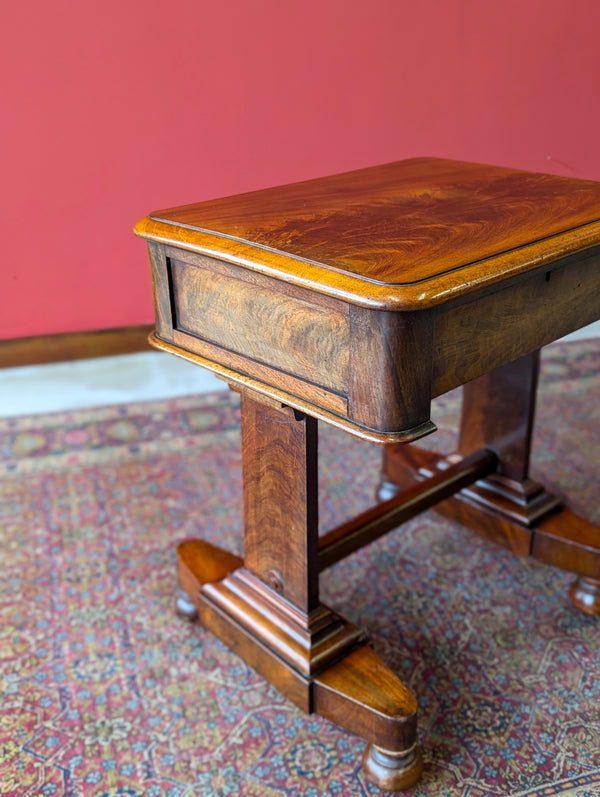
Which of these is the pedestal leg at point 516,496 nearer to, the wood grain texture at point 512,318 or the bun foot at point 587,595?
the bun foot at point 587,595

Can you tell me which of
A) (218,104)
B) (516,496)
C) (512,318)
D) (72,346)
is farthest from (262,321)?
(72,346)

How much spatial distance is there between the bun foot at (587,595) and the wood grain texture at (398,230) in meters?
1.01

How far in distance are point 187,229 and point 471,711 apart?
1.21 metres

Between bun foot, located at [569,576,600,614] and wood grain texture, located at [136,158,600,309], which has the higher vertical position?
wood grain texture, located at [136,158,600,309]

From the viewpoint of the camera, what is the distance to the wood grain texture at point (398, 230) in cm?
132

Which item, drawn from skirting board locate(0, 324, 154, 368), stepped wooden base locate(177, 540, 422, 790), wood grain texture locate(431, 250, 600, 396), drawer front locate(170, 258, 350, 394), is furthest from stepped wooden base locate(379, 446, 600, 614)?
skirting board locate(0, 324, 154, 368)

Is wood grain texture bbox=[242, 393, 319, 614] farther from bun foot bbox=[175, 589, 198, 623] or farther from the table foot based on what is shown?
bun foot bbox=[175, 589, 198, 623]

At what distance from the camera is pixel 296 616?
6.28 ft

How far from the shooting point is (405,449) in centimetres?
263

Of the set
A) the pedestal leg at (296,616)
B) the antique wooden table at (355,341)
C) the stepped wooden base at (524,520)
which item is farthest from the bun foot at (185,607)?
the stepped wooden base at (524,520)

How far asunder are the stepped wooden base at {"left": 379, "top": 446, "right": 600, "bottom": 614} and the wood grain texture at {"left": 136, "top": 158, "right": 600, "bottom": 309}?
2.95 feet

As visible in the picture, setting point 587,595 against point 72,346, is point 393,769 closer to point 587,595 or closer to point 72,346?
point 587,595

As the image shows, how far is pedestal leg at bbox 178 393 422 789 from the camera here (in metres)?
1.73

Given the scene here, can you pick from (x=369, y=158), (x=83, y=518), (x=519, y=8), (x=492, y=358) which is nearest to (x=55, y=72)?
(x=369, y=158)
